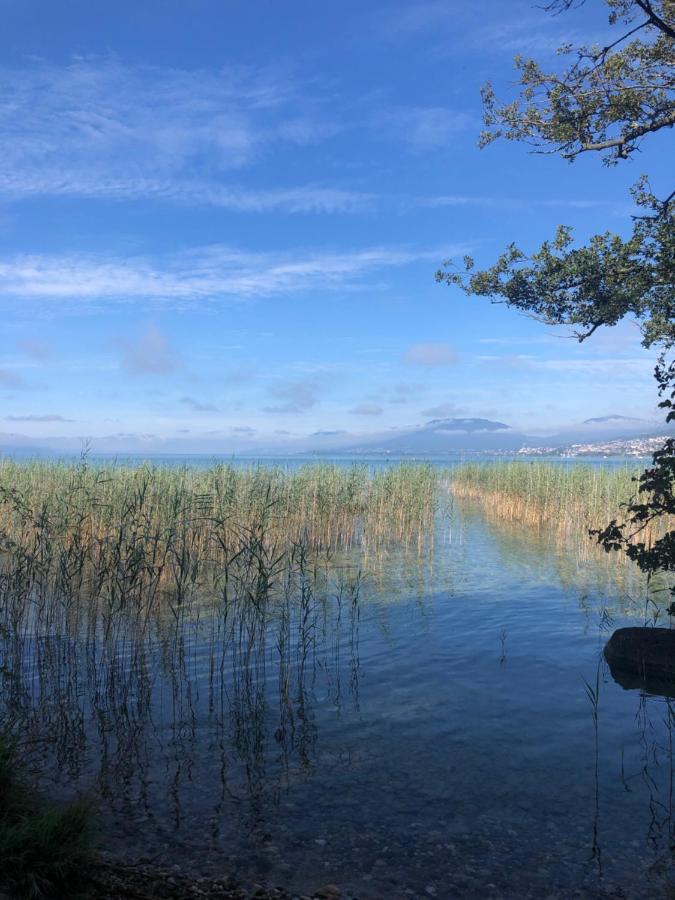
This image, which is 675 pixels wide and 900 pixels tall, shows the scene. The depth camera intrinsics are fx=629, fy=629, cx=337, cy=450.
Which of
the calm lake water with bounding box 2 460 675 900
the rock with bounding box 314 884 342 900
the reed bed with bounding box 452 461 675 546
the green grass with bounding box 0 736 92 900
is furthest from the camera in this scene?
the reed bed with bounding box 452 461 675 546

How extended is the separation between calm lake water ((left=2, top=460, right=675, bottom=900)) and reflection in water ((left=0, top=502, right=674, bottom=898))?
0.07 ft

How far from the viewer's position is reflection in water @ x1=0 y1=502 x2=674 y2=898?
4348mm

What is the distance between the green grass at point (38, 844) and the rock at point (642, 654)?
22.3 feet

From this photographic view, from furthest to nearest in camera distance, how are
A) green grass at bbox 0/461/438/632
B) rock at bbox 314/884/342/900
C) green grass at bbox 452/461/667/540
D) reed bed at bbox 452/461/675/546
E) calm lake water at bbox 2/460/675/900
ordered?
green grass at bbox 452/461/667/540 < reed bed at bbox 452/461/675/546 < green grass at bbox 0/461/438/632 < calm lake water at bbox 2/460/675/900 < rock at bbox 314/884/342/900

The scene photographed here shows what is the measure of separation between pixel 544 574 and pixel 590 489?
882 centimetres

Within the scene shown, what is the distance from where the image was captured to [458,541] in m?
20.7

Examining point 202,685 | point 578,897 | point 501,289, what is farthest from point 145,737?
point 501,289

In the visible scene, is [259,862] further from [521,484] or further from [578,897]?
[521,484]

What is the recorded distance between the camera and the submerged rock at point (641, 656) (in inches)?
326

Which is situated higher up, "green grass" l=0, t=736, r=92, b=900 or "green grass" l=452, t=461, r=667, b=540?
"green grass" l=452, t=461, r=667, b=540

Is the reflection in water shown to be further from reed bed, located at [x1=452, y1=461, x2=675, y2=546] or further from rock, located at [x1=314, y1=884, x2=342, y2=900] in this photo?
reed bed, located at [x1=452, y1=461, x2=675, y2=546]

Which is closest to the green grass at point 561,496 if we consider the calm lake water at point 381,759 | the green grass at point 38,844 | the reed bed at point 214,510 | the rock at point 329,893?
the reed bed at point 214,510

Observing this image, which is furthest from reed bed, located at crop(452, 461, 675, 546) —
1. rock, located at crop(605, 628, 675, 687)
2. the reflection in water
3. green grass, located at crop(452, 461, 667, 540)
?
the reflection in water

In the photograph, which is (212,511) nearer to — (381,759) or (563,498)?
(381,759)
